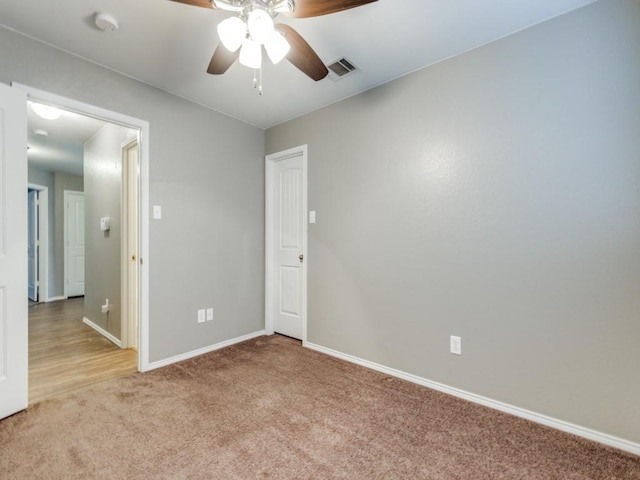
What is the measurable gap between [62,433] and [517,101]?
3.43m

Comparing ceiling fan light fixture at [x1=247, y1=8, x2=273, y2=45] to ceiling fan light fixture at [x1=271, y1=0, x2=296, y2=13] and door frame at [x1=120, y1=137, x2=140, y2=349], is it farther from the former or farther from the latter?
door frame at [x1=120, y1=137, x2=140, y2=349]

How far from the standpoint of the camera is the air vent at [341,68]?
223 centimetres

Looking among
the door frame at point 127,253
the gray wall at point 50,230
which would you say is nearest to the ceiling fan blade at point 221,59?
the door frame at point 127,253

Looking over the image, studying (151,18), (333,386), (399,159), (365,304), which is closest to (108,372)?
(333,386)

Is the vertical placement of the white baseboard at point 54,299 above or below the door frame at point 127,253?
below

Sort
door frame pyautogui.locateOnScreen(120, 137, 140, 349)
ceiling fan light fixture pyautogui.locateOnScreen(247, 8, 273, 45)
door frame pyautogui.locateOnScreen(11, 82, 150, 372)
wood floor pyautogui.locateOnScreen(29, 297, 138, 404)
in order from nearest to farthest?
ceiling fan light fixture pyautogui.locateOnScreen(247, 8, 273, 45) → wood floor pyautogui.locateOnScreen(29, 297, 138, 404) → door frame pyautogui.locateOnScreen(11, 82, 150, 372) → door frame pyautogui.locateOnScreen(120, 137, 140, 349)

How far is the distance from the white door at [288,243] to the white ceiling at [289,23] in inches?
40.1

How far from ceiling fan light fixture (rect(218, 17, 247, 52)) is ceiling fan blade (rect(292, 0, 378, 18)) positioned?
28 cm

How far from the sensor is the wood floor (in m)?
2.34

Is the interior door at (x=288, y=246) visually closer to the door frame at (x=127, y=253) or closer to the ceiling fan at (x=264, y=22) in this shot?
the door frame at (x=127, y=253)

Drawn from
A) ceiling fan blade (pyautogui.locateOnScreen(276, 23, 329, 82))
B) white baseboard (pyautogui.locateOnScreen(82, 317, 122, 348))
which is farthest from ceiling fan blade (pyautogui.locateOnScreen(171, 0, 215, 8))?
white baseboard (pyautogui.locateOnScreen(82, 317, 122, 348))

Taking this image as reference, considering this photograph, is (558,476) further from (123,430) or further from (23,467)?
(23,467)

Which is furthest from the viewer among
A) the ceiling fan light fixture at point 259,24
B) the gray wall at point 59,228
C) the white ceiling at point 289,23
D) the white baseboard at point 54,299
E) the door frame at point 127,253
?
the gray wall at point 59,228

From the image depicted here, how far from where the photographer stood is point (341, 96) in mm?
2773
